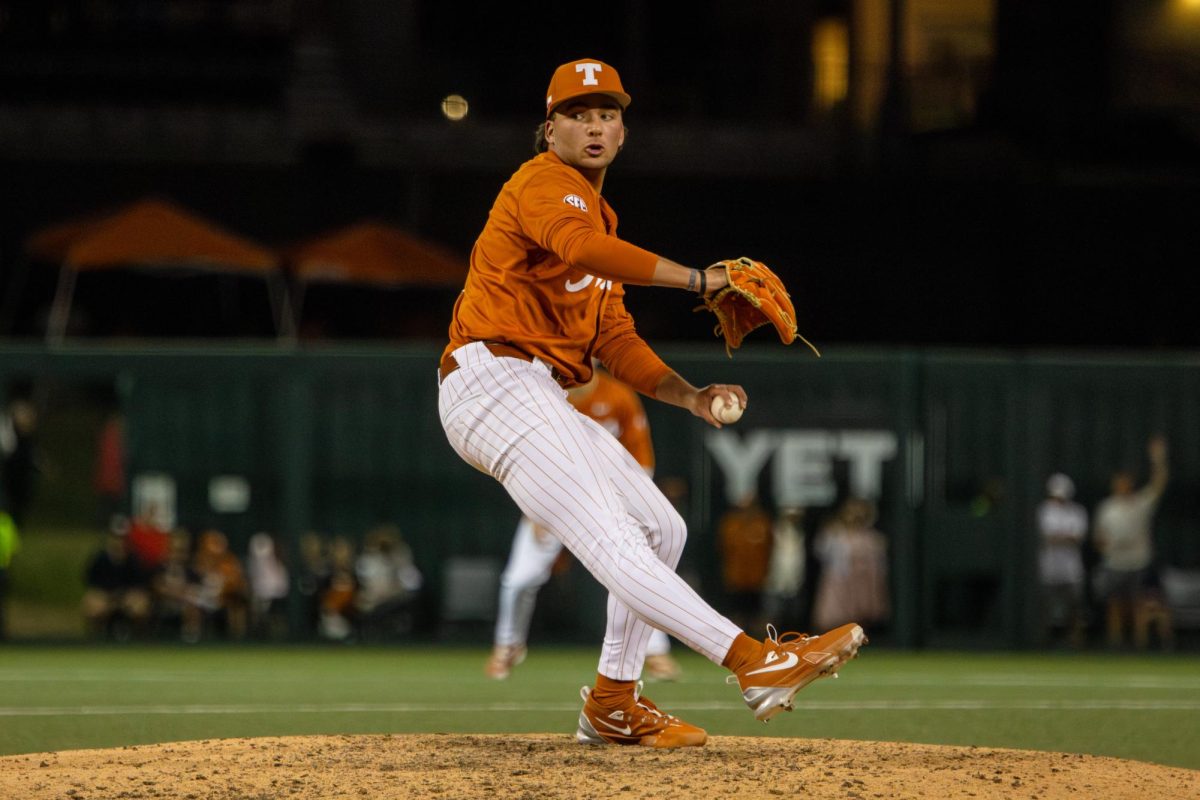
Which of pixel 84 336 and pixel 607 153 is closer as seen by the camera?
pixel 607 153

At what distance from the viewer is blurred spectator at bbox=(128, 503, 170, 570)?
13711 mm

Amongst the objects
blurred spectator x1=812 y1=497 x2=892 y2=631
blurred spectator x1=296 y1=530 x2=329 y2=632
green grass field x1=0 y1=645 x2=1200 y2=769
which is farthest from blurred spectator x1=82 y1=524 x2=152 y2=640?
blurred spectator x1=812 y1=497 x2=892 y2=631

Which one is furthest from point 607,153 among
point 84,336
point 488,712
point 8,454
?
point 84,336

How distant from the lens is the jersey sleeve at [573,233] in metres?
4.83

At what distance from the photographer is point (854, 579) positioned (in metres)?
13.9

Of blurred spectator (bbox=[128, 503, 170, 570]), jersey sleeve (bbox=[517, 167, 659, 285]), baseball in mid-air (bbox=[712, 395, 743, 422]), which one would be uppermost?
jersey sleeve (bbox=[517, 167, 659, 285])

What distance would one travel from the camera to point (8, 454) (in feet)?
45.6

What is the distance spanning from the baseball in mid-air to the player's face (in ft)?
2.57

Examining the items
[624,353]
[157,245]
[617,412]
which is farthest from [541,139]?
[157,245]

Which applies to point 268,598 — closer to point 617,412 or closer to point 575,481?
point 617,412

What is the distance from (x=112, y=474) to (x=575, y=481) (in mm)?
9763

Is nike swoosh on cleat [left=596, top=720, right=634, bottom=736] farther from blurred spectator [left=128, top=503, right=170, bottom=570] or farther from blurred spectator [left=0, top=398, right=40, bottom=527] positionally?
blurred spectator [left=0, top=398, right=40, bottom=527]

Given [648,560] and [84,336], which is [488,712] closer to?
[648,560]

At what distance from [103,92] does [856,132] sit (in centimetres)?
903
